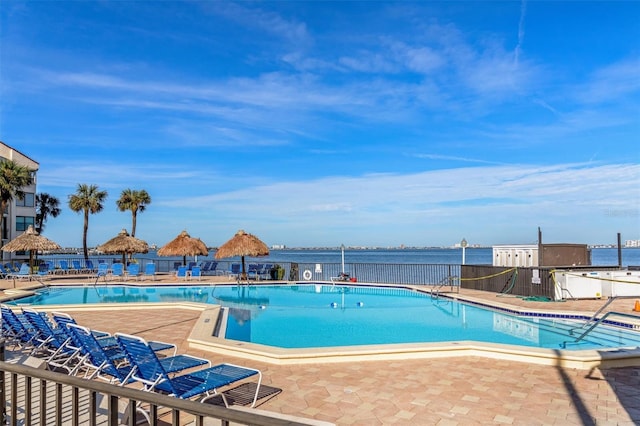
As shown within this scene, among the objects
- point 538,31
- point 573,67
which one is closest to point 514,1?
point 538,31

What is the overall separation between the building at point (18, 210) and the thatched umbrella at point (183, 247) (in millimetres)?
16773

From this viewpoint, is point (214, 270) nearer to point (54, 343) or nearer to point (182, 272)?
point (182, 272)

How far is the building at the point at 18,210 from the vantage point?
33.8 meters

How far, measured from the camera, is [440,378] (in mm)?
5398

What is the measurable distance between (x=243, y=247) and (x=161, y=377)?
1625cm

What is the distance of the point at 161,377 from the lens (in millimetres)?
4012

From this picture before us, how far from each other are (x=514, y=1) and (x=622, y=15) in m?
2.82

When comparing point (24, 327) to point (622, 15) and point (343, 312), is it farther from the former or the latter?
point (622, 15)

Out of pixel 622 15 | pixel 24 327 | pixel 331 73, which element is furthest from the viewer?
pixel 331 73

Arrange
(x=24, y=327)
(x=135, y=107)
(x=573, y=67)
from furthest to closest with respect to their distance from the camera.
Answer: (x=135, y=107), (x=573, y=67), (x=24, y=327)

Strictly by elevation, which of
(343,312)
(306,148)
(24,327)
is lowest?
(343,312)

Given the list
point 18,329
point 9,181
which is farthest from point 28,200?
point 18,329

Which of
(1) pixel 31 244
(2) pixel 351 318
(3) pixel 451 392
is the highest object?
(1) pixel 31 244

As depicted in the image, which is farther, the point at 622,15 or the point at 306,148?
the point at 306,148
